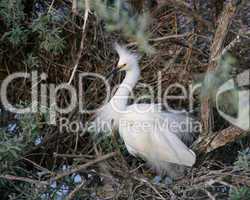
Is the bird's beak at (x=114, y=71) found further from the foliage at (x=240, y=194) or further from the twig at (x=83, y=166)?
the foliage at (x=240, y=194)

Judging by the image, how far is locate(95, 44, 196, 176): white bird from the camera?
7.29ft

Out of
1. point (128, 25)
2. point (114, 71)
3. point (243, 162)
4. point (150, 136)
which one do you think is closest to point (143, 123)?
point (150, 136)

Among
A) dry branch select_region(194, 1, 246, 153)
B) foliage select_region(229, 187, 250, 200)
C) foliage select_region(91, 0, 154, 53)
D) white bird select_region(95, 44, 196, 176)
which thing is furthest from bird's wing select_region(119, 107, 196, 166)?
foliage select_region(91, 0, 154, 53)

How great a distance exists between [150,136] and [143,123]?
0.18 feet

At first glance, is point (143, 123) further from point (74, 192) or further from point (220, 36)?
point (220, 36)

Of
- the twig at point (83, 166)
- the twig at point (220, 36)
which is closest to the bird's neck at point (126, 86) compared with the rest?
the twig at point (83, 166)

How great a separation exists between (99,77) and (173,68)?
284 millimetres

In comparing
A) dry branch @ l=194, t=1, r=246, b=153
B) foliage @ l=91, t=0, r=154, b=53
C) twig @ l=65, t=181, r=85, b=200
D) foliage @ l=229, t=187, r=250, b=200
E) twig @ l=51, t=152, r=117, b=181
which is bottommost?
twig @ l=65, t=181, r=85, b=200

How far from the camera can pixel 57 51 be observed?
2.23 meters

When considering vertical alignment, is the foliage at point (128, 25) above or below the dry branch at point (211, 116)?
above

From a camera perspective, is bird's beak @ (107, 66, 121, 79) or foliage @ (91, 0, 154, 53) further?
bird's beak @ (107, 66, 121, 79)

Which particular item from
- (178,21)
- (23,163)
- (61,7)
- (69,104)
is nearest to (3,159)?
(23,163)

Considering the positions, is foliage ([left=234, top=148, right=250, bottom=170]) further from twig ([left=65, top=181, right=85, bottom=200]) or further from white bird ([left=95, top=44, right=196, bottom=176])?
twig ([left=65, top=181, right=85, bottom=200])

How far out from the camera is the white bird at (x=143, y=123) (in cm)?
222
